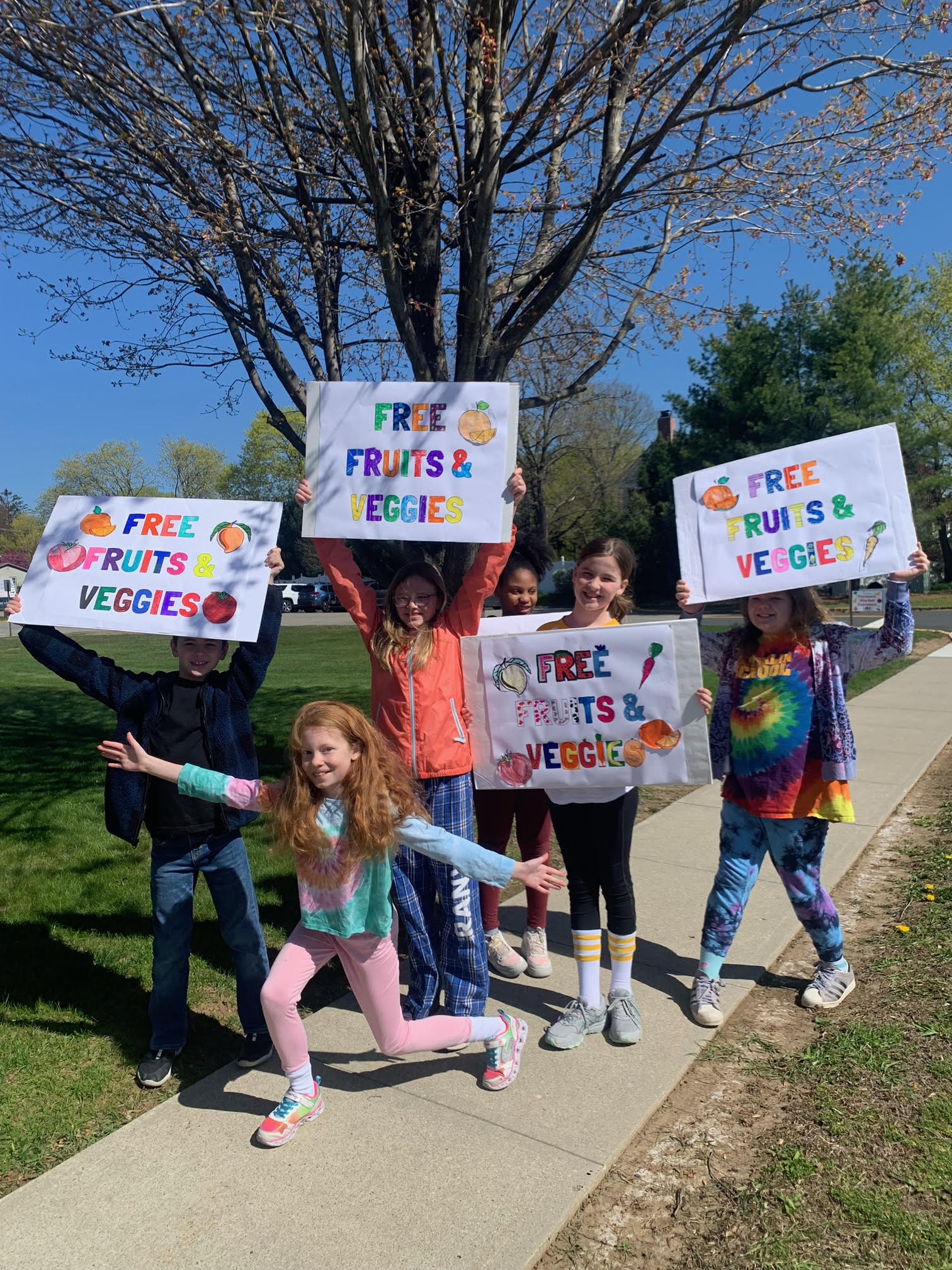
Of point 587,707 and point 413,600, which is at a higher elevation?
point 413,600

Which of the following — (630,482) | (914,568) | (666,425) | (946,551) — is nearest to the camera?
(914,568)

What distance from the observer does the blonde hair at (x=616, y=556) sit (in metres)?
3.45

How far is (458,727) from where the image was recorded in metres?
3.32

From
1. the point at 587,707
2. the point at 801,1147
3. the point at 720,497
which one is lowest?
the point at 801,1147

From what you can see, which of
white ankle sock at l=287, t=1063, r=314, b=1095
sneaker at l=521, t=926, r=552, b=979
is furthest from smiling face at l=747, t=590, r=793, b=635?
white ankle sock at l=287, t=1063, r=314, b=1095

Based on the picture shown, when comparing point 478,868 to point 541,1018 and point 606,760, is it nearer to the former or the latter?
point 606,760

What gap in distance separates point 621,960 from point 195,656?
1915 millimetres

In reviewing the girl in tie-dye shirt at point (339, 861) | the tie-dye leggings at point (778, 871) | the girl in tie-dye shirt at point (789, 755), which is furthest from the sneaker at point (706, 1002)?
the girl in tie-dye shirt at point (339, 861)

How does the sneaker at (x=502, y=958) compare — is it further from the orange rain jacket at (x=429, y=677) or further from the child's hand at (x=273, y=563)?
the child's hand at (x=273, y=563)

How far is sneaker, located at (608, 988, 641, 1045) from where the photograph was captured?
3256 mm

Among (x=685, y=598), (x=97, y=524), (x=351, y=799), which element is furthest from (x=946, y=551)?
(x=351, y=799)

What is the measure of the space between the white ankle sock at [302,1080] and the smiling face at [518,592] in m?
2.04

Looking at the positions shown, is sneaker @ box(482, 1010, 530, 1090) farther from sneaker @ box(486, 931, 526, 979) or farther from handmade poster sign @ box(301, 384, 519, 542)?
handmade poster sign @ box(301, 384, 519, 542)

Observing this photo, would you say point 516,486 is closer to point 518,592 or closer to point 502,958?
point 518,592
